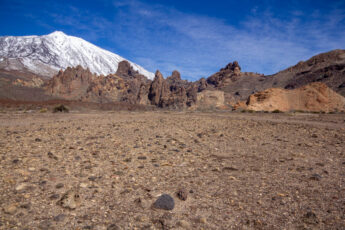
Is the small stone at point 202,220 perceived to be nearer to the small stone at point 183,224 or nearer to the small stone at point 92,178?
the small stone at point 183,224

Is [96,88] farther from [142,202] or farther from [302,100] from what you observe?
[142,202]

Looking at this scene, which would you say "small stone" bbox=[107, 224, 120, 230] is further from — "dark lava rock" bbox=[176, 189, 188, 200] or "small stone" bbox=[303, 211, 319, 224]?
"small stone" bbox=[303, 211, 319, 224]

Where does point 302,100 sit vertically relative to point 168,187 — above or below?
above

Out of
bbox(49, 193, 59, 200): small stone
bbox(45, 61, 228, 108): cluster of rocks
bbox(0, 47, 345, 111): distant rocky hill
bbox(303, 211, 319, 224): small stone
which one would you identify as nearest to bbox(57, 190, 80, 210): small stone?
bbox(49, 193, 59, 200): small stone

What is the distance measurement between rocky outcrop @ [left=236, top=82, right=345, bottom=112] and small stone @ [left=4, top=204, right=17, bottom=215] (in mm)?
34668

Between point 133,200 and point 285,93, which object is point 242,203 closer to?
point 133,200

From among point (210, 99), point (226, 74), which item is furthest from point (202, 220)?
point (226, 74)

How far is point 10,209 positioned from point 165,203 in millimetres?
1860

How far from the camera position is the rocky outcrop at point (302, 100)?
3297cm

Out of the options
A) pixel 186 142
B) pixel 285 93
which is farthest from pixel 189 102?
pixel 186 142

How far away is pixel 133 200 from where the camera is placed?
2953 mm

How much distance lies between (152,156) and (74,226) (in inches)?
114

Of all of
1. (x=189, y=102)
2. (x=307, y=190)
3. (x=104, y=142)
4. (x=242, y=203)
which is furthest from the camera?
(x=189, y=102)

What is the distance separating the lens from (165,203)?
114 inches
